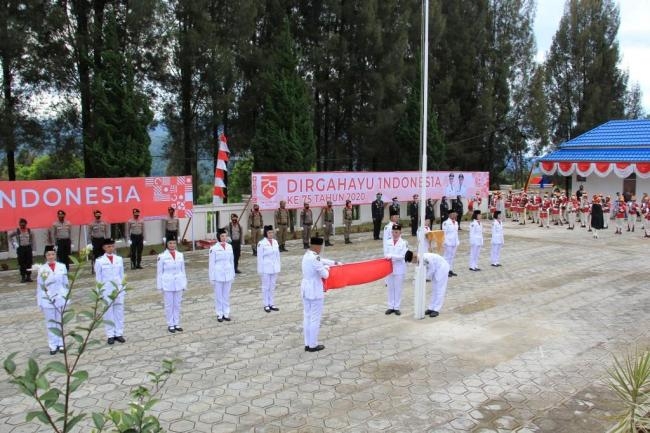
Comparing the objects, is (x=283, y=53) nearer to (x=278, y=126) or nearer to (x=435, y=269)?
(x=278, y=126)

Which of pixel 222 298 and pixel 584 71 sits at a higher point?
pixel 584 71

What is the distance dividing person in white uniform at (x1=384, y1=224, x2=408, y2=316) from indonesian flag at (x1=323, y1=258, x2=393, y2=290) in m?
0.13

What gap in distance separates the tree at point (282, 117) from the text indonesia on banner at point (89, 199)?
7822 millimetres

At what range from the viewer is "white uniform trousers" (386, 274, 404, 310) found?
430 inches

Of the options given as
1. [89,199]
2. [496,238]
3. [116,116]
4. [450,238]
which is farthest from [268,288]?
[116,116]

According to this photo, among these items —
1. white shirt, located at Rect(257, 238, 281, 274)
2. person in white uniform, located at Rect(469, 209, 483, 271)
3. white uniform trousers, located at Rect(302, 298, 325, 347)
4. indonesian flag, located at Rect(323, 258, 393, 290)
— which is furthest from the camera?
person in white uniform, located at Rect(469, 209, 483, 271)

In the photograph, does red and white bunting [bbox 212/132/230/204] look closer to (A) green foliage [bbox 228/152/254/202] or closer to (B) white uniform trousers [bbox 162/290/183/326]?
(A) green foliage [bbox 228/152/254/202]

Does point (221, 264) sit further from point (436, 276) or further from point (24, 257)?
point (24, 257)

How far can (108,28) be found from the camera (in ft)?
64.9

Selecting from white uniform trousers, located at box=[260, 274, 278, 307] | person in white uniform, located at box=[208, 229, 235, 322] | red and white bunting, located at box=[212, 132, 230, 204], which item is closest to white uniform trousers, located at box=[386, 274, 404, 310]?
white uniform trousers, located at box=[260, 274, 278, 307]

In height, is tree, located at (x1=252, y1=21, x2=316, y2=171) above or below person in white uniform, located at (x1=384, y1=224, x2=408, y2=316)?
above

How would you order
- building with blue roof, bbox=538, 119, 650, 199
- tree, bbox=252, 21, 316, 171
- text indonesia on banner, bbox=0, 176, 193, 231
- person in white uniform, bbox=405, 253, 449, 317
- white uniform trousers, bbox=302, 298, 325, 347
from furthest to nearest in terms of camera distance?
building with blue roof, bbox=538, 119, 650, 199 → tree, bbox=252, 21, 316, 171 → text indonesia on banner, bbox=0, 176, 193, 231 → person in white uniform, bbox=405, 253, 449, 317 → white uniform trousers, bbox=302, 298, 325, 347

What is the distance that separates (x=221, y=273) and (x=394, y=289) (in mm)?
3296

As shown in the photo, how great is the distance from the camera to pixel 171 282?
9.84 m
